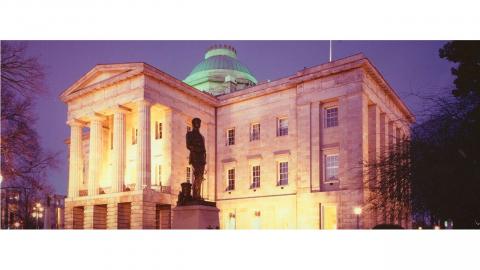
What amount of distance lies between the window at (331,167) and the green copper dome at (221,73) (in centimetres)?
2034

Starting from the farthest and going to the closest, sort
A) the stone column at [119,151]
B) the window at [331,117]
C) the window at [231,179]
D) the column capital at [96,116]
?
the window at [231,179]
the column capital at [96,116]
the stone column at [119,151]
the window at [331,117]

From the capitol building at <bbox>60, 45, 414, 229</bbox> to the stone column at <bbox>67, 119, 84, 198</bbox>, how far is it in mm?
91

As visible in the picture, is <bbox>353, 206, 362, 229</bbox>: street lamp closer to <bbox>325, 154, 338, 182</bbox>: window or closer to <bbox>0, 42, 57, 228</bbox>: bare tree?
<bbox>325, 154, 338, 182</bbox>: window

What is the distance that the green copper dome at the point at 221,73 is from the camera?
2239 inches

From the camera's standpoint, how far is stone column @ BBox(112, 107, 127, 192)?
126ft

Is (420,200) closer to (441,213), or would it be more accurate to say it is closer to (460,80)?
(441,213)

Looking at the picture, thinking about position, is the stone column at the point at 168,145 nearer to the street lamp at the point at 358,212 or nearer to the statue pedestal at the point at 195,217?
the street lamp at the point at 358,212

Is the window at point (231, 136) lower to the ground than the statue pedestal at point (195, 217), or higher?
higher

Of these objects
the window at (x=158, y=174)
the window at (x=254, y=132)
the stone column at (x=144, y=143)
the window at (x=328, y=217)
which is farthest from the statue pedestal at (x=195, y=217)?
the window at (x=254, y=132)

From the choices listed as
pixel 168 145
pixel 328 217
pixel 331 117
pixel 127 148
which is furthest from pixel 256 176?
pixel 127 148

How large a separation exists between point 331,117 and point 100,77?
18.8 m

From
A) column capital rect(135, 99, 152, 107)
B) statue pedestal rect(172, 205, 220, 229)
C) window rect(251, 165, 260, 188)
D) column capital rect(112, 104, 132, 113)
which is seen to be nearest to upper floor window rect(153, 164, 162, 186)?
column capital rect(112, 104, 132, 113)

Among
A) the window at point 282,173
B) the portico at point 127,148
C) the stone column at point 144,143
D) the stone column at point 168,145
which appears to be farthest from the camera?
the window at point 282,173

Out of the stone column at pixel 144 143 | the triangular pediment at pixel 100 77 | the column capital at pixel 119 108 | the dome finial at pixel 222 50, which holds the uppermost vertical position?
the dome finial at pixel 222 50
